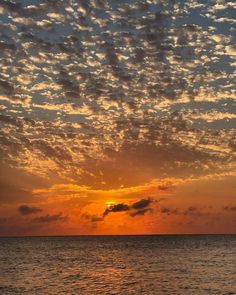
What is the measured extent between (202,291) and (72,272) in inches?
1162

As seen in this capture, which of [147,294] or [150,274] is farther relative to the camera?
[150,274]

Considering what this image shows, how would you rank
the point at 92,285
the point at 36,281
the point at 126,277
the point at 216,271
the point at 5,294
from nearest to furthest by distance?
the point at 5,294, the point at 92,285, the point at 36,281, the point at 126,277, the point at 216,271

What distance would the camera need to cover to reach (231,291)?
158 feet

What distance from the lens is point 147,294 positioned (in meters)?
46.8

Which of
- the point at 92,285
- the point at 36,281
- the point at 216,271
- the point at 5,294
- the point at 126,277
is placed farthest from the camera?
the point at 216,271

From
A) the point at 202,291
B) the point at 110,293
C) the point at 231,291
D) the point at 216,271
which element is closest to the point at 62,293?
the point at 110,293

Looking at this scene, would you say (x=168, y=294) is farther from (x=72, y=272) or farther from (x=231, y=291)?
(x=72, y=272)

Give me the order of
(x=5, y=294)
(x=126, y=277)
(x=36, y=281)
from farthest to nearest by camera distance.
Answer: (x=126, y=277) < (x=36, y=281) < (x=5, y=294)

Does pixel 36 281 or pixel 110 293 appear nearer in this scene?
pixel 110 293

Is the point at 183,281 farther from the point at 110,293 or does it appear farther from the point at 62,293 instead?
the point at 62,293

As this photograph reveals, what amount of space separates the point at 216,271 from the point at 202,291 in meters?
21.7

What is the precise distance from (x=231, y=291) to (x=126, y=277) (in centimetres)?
1945

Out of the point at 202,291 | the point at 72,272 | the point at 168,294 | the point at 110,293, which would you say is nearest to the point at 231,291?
the point at 202,291

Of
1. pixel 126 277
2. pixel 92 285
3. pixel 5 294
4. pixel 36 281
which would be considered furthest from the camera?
pixel 126 277
